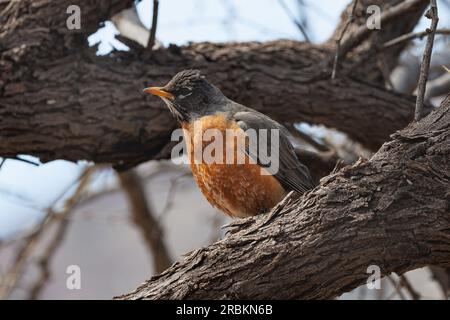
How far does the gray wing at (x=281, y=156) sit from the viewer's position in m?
4.77

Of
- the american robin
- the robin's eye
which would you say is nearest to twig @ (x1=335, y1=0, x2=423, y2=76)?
the american robin

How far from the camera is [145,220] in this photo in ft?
23.6

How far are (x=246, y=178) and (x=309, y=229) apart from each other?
1198mm

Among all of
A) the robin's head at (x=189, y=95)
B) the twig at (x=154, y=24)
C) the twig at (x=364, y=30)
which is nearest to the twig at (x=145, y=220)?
the twig at (x=154, y=24)

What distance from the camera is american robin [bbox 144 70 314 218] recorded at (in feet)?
15.2

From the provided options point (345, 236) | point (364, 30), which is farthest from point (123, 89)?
point (345, 236)

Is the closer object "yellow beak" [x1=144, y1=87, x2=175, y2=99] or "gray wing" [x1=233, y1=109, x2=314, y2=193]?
"gray wing" [x1=233, y1=109, x2=314, y2=193]

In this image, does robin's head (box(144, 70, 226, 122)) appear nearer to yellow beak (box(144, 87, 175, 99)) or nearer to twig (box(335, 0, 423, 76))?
yellow beak (box(144, 87, 175, 99))

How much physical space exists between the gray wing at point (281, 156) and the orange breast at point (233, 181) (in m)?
0.07

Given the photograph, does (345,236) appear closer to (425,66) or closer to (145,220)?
(425,66)

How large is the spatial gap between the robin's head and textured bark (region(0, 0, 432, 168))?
39cm

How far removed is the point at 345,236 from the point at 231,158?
1363mm
